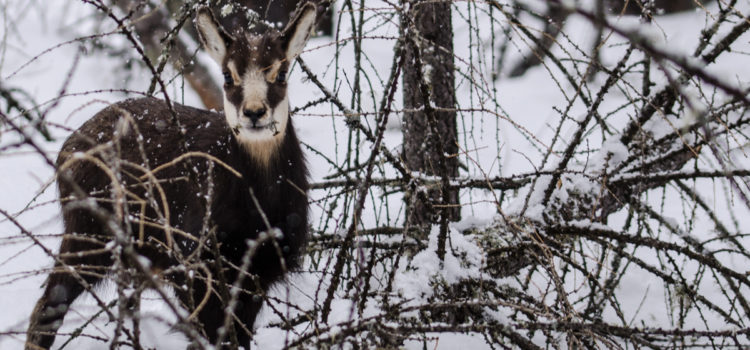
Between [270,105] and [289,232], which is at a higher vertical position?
[270,105]

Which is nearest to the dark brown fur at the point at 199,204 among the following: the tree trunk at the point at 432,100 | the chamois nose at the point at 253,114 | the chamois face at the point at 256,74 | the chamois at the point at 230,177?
the chamois at the point at 230,177

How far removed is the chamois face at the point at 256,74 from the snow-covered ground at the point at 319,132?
0.22m

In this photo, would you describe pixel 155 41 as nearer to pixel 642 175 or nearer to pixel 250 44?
pixel 250 44

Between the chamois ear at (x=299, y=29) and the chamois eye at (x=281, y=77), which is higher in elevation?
the chamois ear at (x=299, y=29)

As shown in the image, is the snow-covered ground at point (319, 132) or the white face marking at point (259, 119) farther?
the white face marking at point (259, 119)

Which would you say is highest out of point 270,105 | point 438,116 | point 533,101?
point 533,101

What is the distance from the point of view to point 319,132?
36.3 ft

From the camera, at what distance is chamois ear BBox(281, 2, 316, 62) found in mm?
3508

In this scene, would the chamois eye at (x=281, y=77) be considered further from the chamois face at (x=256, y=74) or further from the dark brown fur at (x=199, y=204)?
the dark brown fur at (x=199, y=204)

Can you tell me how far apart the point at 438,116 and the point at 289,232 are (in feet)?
4.65

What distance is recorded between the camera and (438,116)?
440 centimetres

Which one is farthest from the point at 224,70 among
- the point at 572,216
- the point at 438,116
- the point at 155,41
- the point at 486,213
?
the point at 155,41

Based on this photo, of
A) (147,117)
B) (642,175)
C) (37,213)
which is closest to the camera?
(642,175)

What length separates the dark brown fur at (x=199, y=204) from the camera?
136 inches
